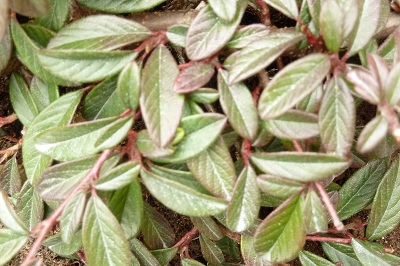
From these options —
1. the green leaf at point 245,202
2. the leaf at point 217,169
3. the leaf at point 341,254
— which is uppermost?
Answer: the leaf at point 217,169

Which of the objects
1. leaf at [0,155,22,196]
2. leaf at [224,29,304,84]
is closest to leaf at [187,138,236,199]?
leaf at [224,29,304,84]

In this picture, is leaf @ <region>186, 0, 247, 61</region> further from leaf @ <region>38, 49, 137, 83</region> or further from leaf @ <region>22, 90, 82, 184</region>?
leaf @ <region>22, 90, 82, 184</region>

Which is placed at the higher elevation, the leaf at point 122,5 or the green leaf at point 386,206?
the leaf at point 122,5

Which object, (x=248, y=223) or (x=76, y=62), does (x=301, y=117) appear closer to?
(x=248, y=223)

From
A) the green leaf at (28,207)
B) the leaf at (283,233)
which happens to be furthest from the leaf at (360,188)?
the green leaf at (28,207)

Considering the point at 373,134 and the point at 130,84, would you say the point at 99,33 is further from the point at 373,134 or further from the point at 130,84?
the point at 373,134

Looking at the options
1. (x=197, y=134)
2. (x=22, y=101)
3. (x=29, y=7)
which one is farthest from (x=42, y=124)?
(x=197, y=134)

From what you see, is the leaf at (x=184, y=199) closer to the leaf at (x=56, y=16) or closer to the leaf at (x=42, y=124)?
the leaf at (x=42, y=124)
